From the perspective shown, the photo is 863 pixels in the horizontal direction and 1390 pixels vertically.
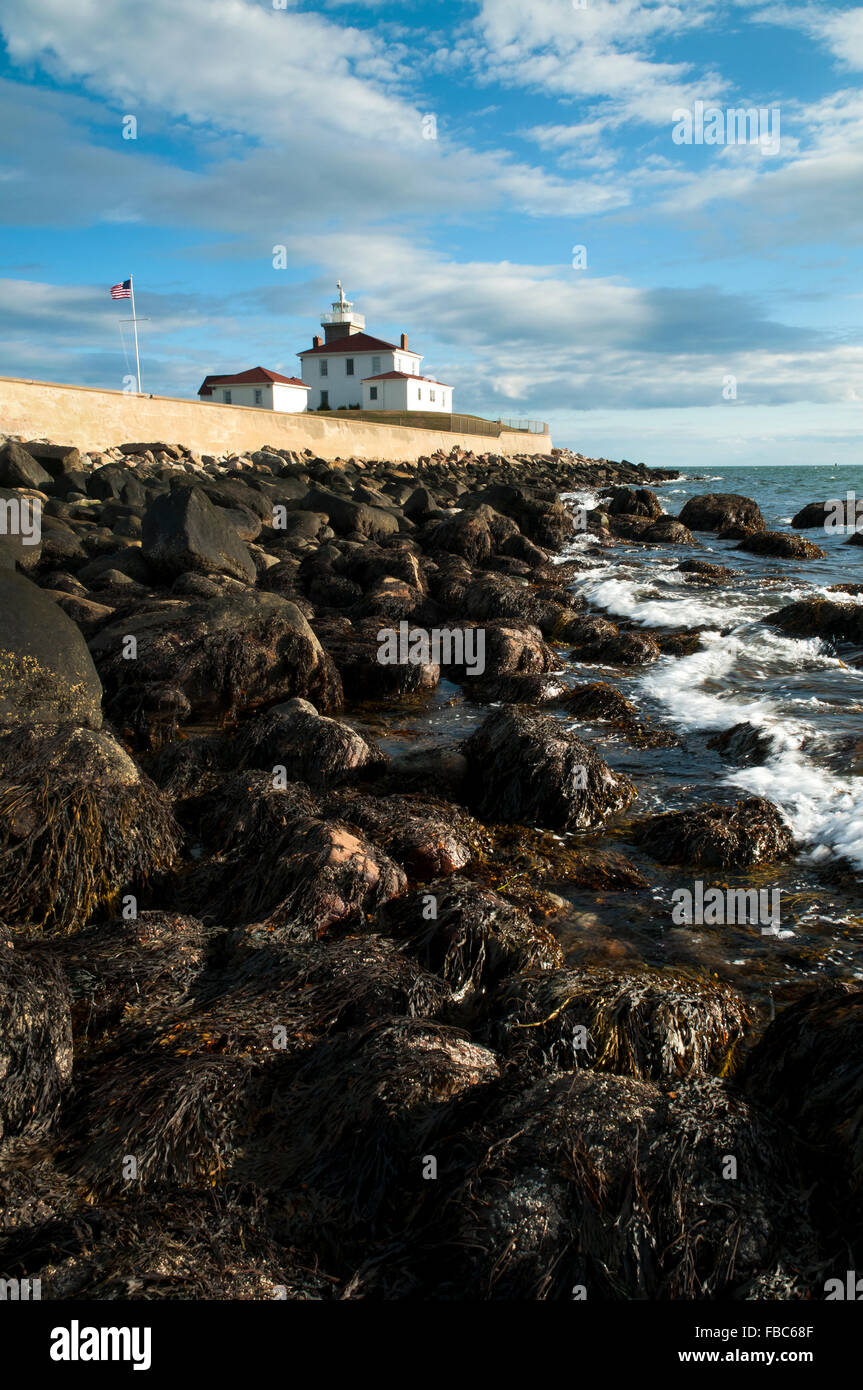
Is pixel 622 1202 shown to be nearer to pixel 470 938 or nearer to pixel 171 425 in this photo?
pixel 470 938

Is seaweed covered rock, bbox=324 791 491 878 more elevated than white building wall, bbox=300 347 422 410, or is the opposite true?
white building wall, bbox=300 347 422 410

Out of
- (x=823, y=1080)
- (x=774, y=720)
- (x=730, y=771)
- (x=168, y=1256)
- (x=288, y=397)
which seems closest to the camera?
(x=168, y=1256)

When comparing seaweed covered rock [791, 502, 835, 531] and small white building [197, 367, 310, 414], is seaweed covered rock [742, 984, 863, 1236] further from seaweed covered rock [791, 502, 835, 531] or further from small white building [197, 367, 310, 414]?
small white building [197, 367, 310, 414]

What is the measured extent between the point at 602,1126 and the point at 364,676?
24.7 ft

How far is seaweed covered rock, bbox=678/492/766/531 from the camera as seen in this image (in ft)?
95.2

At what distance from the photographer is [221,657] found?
9.30 metres

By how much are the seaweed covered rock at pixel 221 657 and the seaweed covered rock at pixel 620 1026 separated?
19.4 ft

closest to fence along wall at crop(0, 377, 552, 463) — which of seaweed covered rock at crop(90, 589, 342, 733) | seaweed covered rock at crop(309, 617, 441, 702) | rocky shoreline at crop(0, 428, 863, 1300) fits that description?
seaweed covered rock at crop(90, 589, 342, 733)

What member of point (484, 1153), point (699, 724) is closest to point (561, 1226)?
point (484, 1153)

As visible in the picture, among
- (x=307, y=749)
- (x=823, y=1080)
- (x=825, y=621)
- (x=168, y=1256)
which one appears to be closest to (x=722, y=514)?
(x=825, y=621)

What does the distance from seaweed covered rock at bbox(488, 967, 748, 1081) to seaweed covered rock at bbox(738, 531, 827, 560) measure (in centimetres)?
2127

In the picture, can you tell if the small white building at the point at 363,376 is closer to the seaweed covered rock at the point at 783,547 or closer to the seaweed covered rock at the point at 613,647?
the seaweed covered rock at the point at 783,547

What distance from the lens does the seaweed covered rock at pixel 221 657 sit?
9.15 meters

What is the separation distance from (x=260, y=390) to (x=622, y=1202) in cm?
6616
